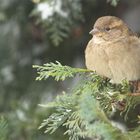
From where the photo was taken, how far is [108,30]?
3.61m

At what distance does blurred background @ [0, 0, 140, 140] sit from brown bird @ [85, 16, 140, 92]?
1022 mm

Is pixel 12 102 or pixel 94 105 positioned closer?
pixel 94 105

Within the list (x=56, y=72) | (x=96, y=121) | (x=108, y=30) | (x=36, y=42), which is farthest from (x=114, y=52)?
(x=36, y=42)

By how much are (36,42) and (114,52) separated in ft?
6.77

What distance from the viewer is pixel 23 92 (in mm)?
5176

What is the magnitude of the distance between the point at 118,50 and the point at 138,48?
0.43 ft

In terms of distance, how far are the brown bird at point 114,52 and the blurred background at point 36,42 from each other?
3.35 feet

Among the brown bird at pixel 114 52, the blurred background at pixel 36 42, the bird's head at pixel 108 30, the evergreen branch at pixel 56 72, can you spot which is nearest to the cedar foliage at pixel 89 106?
the evergreen branch at pixel 56 72

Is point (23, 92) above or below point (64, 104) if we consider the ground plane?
above

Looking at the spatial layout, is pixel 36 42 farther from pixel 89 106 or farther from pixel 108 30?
pixel 89 106

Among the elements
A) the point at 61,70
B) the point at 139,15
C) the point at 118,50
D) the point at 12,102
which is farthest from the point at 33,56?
the point at 61,70

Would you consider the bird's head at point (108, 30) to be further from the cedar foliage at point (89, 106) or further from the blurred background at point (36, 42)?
the blurred background at point (36, 42)

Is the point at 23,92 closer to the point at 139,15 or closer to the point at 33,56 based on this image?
the point at 33,56

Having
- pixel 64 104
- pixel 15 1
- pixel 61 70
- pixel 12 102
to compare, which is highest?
pixel 15 1
